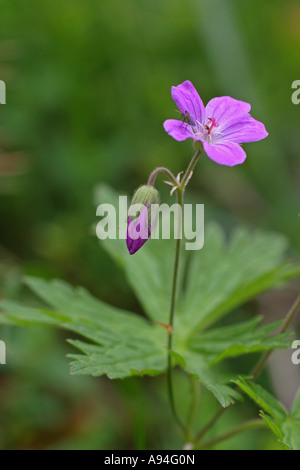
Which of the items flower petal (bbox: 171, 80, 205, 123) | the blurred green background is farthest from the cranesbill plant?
the blurred green background

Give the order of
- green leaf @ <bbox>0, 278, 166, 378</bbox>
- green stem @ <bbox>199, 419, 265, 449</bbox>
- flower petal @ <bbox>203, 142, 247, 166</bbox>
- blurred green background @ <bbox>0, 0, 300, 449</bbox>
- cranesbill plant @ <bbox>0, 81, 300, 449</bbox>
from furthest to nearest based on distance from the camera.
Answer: blurred green background @ <bbox>0, 0, 300, 449</bbox> < green stem @ <bbox>199, 419, 265, 449</bbox> < green leaf @ <bbox>0, 278, 166, 378</bbox> < cranesbill plant @ <bbox>0, 81, 300, 449</bbox> < flower petal @ <bbox>203, 142, 247, 166</bbox>

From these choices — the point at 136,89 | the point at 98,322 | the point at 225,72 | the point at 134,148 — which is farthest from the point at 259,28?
the point at 98,322

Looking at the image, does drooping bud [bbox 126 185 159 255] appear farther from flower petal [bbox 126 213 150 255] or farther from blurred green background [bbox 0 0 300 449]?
blurred green background [bbox 0 0 300 449]

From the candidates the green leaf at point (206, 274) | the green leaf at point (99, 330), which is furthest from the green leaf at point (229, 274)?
the green leaf at point (99, 330)

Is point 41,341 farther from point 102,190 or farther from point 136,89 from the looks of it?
point 136,89

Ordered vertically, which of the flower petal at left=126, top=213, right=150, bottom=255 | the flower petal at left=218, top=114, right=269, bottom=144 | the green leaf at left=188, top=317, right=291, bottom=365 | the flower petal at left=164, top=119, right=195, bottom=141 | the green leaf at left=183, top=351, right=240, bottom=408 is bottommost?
the green leaf at left=183, top=351, right=240, bottom=408

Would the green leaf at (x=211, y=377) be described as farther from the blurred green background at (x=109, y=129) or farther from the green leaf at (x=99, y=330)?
the blurred green background at (x=109, y=129)

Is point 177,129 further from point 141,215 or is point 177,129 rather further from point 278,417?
point 278,417
